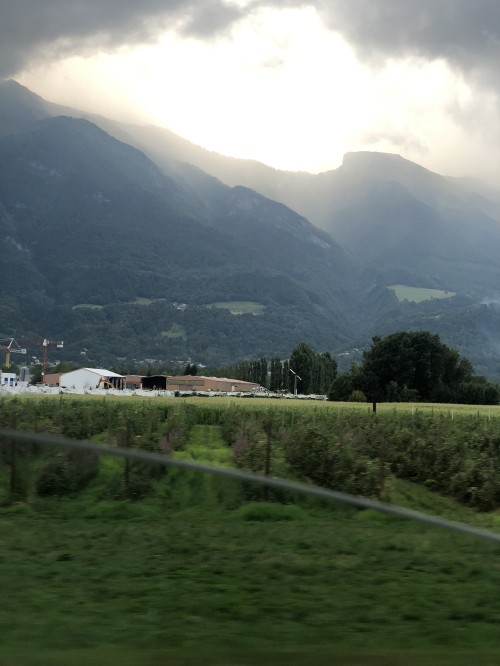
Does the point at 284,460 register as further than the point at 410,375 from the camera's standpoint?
No

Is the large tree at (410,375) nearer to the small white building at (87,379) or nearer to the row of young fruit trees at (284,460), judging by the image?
the small white building at (87,379)

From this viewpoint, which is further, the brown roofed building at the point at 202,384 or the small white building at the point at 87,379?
the brown roofed building at the point at 202,384

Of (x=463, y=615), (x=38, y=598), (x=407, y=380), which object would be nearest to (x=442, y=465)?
(x=463, y=615)

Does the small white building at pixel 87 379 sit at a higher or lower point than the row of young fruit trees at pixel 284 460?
higher

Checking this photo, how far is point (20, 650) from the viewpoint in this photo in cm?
299

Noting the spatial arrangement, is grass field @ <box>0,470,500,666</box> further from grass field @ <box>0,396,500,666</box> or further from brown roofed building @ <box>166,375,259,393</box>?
brown roofed building @ <box>166,375,259,393</box>

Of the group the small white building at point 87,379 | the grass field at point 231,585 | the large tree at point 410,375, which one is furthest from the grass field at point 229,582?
the small white building at point 87,379

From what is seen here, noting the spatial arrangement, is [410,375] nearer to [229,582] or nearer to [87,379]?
[87,379]

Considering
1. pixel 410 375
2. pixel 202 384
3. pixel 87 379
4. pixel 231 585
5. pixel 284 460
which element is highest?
pixel 410 375

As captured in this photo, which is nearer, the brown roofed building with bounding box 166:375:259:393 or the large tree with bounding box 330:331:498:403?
the large tree with bounding box 330:331:498:403

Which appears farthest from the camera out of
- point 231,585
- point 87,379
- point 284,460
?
point 87,379

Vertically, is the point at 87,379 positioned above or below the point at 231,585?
above

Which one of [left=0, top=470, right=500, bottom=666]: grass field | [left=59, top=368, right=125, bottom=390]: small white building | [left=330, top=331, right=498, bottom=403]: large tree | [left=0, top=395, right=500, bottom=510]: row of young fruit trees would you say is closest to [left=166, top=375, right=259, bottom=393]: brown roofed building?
[left=59, top=368, right=125, bottom=390]: small white building

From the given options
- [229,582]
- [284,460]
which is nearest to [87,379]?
[284,460]
